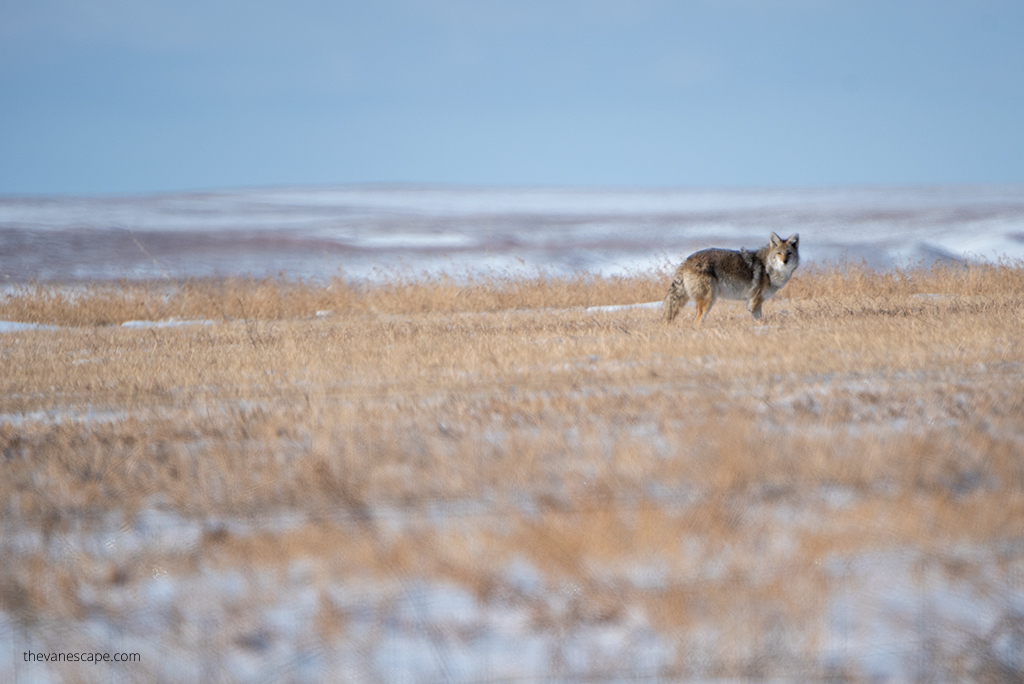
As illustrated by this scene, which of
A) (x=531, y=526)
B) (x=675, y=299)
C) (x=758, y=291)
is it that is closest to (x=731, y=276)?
(x=758, y=291)

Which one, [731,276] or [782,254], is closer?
[731,276]

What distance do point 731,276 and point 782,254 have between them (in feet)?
2.75

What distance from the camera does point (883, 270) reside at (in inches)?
681

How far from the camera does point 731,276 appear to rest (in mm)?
10875

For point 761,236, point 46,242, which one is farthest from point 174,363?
point 761,236

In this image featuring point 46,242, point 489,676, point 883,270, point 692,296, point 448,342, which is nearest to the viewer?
point 489,676

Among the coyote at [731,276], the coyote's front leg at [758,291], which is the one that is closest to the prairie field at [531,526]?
Result: the coyote at [731,276]

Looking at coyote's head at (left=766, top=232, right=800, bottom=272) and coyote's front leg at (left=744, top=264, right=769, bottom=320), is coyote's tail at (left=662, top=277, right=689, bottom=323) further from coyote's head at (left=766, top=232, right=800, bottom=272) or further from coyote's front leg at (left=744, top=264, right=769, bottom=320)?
coyote's head at (left=766, top=232, right=800, bottom=272)

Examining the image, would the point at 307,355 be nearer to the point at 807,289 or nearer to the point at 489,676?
the point at 489,676

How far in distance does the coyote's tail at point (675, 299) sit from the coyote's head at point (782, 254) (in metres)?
1.36

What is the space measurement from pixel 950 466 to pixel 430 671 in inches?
102

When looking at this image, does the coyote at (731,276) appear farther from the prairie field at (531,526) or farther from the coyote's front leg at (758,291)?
the prairie field at (531,526)

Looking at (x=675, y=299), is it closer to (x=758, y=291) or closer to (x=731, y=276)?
(x=731, y=276)

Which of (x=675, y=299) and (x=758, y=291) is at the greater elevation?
(x=758, y=291)
